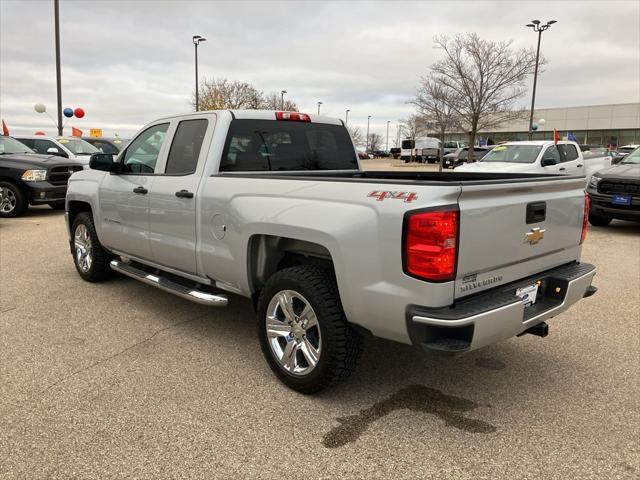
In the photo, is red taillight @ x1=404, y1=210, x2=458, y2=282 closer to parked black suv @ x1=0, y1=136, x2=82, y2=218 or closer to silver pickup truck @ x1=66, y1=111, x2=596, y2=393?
silver pickup truck @ x1=66, y1=111, x2=596, y2=393

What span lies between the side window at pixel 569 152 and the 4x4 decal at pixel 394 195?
12.5 m

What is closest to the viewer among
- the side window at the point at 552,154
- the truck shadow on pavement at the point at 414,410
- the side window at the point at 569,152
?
the truck shadow on pavement at the point at 414,410

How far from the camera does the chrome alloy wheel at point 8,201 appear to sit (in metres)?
11.1

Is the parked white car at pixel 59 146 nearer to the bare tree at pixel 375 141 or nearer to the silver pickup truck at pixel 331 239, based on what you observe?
the silver pickup truck at pixel 331 239

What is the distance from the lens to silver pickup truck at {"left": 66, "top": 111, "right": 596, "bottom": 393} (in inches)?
105

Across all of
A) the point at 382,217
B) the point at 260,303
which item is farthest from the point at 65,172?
the point at 382,217

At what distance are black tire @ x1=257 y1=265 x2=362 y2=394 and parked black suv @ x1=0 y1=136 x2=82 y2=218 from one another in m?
9.69

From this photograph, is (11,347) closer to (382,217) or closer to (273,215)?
(273,215)

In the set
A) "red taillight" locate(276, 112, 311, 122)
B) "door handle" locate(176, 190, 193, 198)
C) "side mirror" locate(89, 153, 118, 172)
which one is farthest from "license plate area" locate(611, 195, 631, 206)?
"side mirror" locate(89, 153, 118, 172)

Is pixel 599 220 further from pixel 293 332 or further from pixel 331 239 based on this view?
pixel 331 239

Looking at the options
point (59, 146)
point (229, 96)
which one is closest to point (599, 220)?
point (59, 146)

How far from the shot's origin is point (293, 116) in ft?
15.1

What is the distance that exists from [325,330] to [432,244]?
0.88m

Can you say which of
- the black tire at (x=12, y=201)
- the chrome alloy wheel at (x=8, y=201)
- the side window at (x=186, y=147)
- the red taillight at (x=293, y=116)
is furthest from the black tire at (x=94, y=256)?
the chrome alloy wheel at (x=8, y=201)
